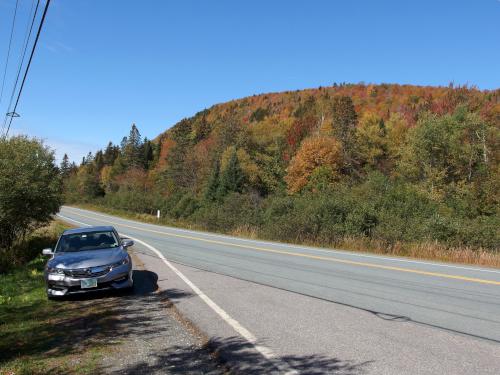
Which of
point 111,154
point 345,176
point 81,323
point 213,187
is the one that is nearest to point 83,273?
point 81,323

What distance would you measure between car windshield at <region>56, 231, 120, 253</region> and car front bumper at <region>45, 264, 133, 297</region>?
1.38 m

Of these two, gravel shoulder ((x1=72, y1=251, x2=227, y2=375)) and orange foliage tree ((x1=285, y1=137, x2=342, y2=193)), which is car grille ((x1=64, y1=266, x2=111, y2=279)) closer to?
gravel shoulder ((x1=72, y1=251, x2=227, y2=375))

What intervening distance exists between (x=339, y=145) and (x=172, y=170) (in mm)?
33570

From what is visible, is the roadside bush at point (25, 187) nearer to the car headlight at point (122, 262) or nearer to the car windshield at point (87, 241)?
the car windshield at point (87, 241)

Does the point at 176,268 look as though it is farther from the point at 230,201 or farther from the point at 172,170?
the point at 172,170

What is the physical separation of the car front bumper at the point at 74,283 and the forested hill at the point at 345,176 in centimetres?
1367

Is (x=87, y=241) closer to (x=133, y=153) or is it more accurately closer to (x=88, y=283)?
(x=88, y=283)

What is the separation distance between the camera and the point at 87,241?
10.7m

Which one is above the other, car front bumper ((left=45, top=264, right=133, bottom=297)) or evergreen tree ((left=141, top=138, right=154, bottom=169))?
evergreen tree ((left=141, top=138, right=154, bottom=169))

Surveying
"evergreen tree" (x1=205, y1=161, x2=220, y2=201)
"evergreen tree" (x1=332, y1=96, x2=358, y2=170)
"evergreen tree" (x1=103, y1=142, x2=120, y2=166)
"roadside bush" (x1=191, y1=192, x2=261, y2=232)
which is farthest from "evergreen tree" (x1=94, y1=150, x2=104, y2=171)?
"roadside bush" (x1=191, y1=192, x2=261, y2=232)

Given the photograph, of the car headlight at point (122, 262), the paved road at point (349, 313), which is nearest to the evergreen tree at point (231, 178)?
the paved road at point (349, 313)

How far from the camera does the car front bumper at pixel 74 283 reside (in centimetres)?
873

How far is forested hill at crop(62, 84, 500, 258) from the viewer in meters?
23.4

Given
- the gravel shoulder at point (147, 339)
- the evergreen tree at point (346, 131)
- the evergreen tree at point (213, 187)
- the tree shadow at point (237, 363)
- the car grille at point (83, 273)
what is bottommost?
the gravel shoulder at point (147, 339)
